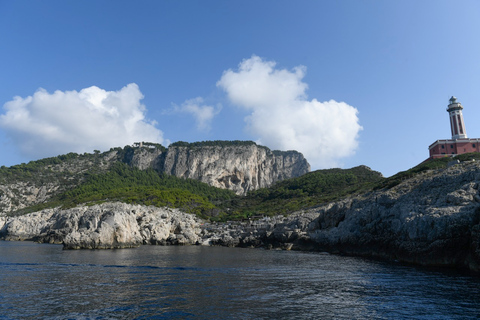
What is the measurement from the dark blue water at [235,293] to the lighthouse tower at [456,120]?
205ft

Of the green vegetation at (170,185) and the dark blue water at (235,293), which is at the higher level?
→ the green vegetation at (170,185)

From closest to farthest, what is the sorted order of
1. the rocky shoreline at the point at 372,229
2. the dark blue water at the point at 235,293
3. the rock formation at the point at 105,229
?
the dark blue water at the point at 235,293, the rocky shoreline at the point at 372,229, the rock formation at the point at 105,229

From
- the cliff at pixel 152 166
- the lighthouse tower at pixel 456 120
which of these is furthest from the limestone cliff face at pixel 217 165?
the lighthouse tower at pixel 456 120

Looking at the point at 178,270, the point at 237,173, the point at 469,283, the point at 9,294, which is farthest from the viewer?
the point at 237,173

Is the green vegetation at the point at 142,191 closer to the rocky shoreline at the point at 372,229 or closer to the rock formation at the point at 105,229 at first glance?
the rock formation at the point at 105,229

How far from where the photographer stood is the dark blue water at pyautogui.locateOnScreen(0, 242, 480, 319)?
1431 centimetres

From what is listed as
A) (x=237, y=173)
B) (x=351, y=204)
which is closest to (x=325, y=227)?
(x=351, y=204)

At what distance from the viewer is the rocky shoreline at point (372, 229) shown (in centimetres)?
2569

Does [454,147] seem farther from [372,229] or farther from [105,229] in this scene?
[105,229]

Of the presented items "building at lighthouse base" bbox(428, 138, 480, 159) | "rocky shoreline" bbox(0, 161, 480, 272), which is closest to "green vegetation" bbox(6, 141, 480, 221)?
"building at lighthouse base" bbox(428, 138, 480, 159)

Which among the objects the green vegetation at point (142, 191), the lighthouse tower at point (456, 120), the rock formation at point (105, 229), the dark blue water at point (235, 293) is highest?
the lighthouse tower at point (456, 120)

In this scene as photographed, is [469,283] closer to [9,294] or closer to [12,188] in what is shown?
[9,294]

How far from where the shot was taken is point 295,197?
106 meters

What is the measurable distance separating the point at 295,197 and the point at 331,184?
1381 centimetres
